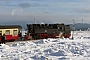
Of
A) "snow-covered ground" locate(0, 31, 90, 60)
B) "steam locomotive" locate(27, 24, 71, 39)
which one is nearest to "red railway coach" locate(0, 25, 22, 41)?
"steam locomotive" locate(27, 24, 71, 39)

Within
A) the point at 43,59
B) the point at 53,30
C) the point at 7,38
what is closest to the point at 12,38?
the point at 7,38

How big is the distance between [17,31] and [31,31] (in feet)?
16.9

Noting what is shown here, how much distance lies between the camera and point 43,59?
16.1 meters

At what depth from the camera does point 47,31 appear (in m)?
41.8

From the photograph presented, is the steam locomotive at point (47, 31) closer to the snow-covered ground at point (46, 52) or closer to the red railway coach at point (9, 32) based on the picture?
the red railway coach at point (9, 32)

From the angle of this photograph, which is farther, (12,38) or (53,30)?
(53,30)

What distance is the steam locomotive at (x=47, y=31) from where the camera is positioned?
40972mm

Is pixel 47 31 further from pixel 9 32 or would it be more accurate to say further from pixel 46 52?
pixel 46 52

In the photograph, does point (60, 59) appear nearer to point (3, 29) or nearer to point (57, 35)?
point (3, 29)

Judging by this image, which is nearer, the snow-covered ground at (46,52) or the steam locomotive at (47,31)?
the snow-covered ground at (46,52)

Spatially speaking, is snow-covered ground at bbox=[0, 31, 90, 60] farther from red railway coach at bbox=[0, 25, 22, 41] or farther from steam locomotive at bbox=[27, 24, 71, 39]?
steam locomotive at bbox=[27, 24, 71, 39]

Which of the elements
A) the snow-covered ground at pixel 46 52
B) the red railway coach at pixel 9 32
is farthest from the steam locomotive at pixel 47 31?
the snow-covered ground at pixel 46 52

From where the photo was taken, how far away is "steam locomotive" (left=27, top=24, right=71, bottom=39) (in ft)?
134

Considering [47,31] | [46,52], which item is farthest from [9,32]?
[46,52]
